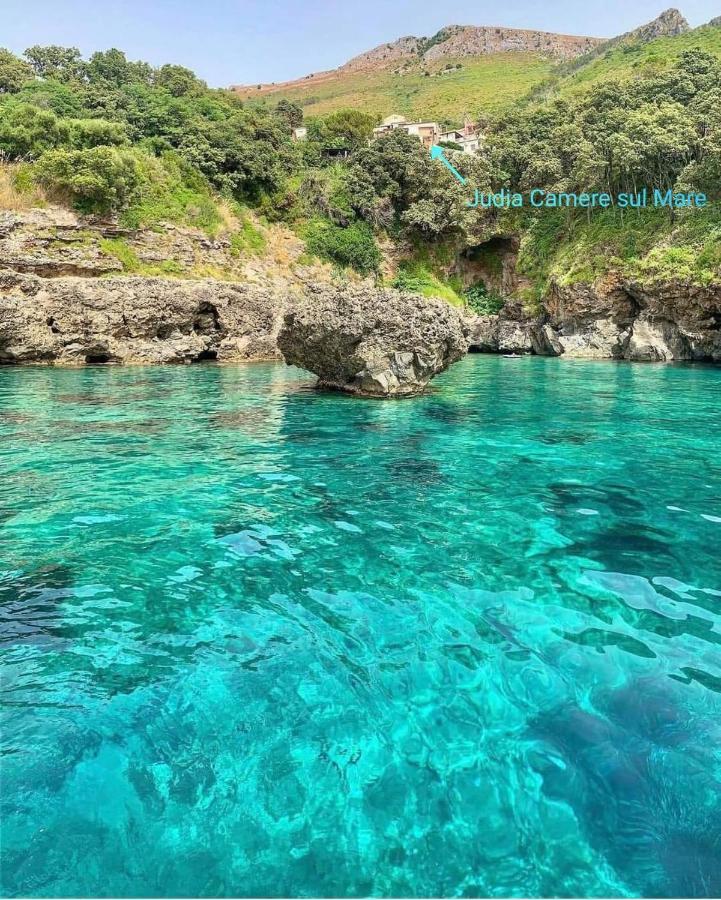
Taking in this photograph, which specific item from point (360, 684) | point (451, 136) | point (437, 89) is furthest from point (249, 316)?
point (437, 89)

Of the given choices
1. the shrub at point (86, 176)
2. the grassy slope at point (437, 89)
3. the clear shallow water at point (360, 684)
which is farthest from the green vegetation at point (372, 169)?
the grassy slope at point (437, 89)

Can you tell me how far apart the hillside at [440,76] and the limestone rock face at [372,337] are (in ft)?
227

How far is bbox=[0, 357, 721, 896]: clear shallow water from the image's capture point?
2.54 m

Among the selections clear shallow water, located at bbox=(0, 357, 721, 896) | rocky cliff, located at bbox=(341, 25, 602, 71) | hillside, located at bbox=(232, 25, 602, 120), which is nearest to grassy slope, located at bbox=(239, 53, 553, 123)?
hillside, located at bbox=(232, 25, 602, 120)

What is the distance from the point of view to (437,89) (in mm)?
109000

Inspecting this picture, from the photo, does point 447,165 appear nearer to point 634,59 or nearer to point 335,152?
point 335,152

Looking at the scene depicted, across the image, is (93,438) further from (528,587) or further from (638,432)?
(638,432)

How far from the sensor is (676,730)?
327 cm

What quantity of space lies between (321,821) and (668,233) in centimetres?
4161

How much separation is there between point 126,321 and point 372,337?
18855 millimetres

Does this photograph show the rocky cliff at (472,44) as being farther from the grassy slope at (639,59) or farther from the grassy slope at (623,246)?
the grassy slope at (623,246)

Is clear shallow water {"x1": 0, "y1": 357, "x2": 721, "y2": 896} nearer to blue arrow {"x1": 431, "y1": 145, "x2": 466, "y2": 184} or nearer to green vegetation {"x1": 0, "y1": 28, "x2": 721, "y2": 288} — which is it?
green vegetation {"x1": 0, "y1": 28, "x2": 721, "y2": 288}

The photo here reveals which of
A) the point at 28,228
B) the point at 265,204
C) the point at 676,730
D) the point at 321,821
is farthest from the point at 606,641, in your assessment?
the point at 265,204

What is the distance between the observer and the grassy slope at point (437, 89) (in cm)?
9594
